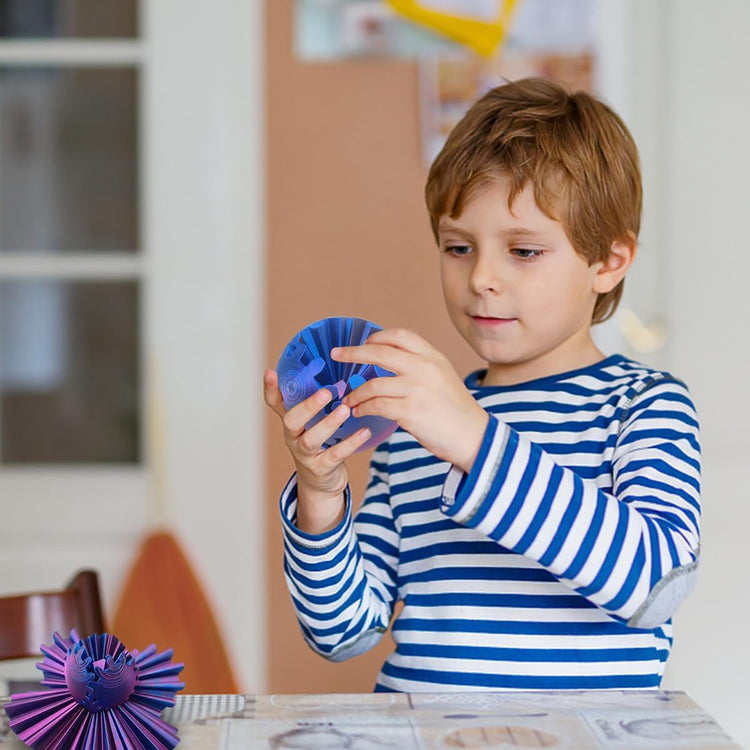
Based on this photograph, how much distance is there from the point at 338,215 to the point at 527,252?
1.00 m

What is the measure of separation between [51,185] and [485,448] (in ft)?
4.78

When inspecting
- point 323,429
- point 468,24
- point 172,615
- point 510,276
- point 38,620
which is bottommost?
point 172,615

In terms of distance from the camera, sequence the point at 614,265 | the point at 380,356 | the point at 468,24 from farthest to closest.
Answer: the point at 468,24 → the point at 614,265 → the point at 380,356

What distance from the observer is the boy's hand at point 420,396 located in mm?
722

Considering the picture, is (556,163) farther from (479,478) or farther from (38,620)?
(38,620)

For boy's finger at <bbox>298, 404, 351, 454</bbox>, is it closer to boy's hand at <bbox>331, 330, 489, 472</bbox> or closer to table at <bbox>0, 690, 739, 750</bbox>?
boy's hand at <bbox>331, 330, 489, 472</bbox>

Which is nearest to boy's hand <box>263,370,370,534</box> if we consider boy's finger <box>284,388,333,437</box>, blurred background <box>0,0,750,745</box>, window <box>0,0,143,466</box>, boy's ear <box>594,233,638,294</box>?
boy's finger <box>284,388,333,437</box>

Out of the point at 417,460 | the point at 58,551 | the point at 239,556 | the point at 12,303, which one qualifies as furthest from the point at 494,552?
the point at 12,303

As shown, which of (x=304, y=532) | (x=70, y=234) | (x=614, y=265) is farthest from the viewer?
(x=70, y=234)

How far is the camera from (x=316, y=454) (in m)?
0.81

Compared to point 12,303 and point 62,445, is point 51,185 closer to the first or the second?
point 12,303

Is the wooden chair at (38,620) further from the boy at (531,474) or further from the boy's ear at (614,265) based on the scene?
the boy's ear at (614,265)

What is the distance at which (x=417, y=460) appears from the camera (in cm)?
101

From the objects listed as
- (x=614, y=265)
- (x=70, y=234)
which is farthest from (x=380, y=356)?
(x=70, y=234)
